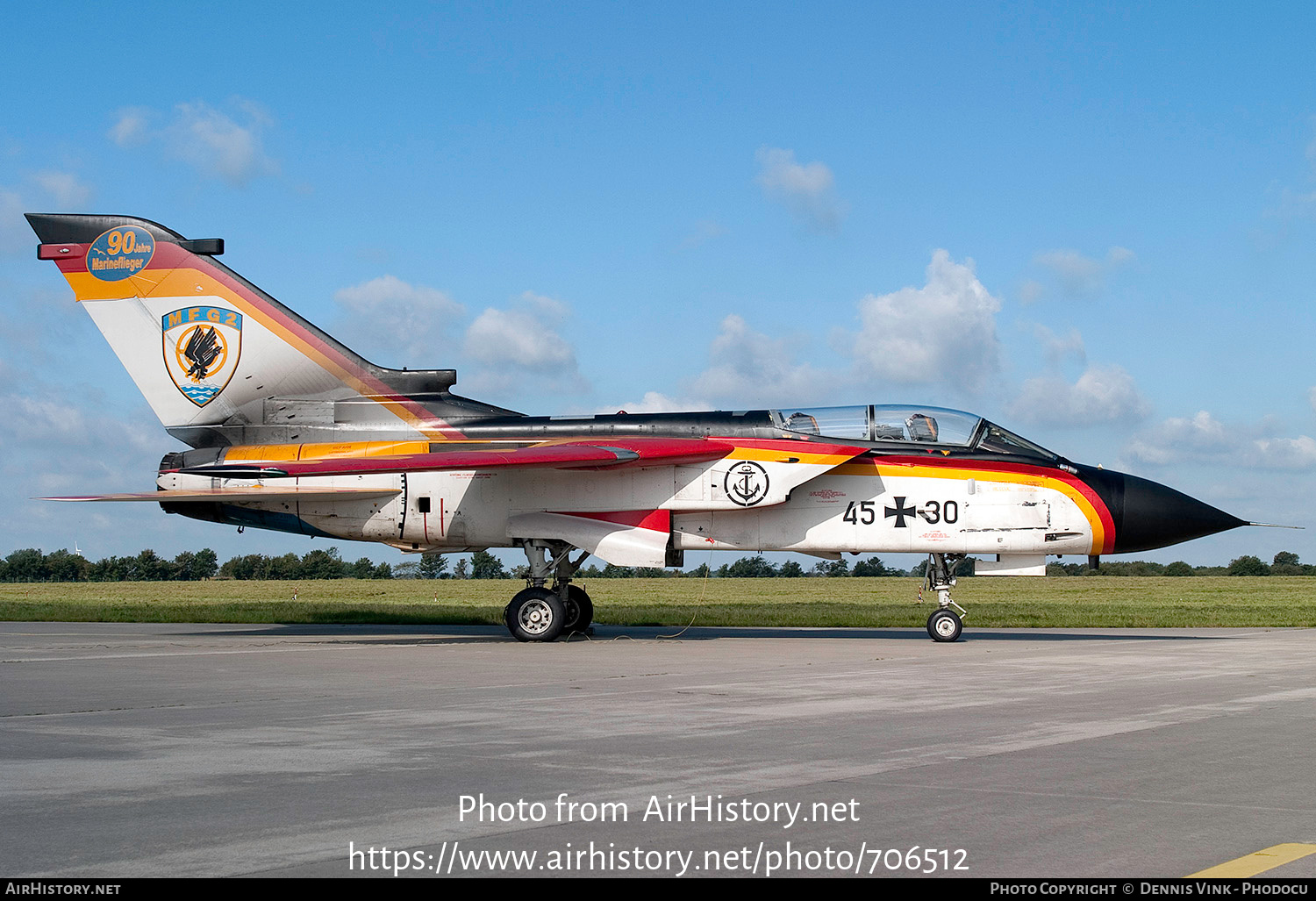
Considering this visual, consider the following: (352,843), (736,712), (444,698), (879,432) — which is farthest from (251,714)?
(879,432)

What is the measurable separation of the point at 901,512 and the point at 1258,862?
1351cm

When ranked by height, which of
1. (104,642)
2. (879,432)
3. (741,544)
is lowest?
(104,642)

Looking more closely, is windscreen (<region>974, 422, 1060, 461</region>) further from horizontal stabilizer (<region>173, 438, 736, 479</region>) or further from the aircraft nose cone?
horizontal stabilizer (<region>173, 438, 736, 479</region>)

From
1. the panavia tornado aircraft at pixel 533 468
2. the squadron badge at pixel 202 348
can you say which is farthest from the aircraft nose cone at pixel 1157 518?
the squadron badge at pixel 202 348

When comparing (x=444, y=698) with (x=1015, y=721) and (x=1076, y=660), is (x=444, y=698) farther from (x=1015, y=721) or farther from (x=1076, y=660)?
(x=1076, y=660)

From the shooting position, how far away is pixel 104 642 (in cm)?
1762

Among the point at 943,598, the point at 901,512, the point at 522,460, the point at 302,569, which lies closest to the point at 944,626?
the point at 943,598

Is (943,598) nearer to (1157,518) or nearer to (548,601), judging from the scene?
(1157,518)

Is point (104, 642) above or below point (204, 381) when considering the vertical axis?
below

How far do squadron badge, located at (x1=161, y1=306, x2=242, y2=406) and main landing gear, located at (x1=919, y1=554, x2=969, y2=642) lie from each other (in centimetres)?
1202

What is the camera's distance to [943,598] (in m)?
18.0

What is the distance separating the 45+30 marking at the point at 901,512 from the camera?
17609mm

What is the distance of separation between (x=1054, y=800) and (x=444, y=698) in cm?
586

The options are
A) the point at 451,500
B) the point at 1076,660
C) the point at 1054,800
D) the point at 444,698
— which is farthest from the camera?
the point at 451,500
